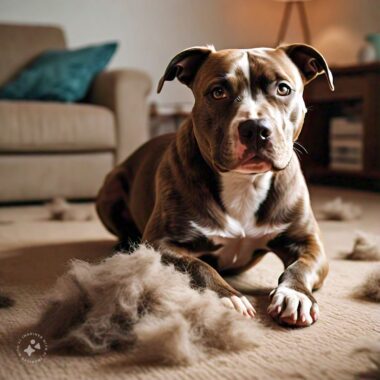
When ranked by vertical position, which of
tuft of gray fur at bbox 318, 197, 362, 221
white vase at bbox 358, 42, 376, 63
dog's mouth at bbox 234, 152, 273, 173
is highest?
dog's mouth at bbox 234, 152, 273, 173

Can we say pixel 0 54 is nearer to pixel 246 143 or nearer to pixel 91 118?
pixel 91 118

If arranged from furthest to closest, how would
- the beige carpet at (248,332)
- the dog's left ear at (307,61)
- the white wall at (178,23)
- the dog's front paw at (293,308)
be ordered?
the white wall at (178,23), the dog's left ear at (307,61), the dog's front paw at (293,308), the beige carpet at (248,332)

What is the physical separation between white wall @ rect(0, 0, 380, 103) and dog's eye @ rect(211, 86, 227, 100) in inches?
155

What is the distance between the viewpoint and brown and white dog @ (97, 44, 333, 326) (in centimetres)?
145

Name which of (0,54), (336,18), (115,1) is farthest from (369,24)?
(0,54)

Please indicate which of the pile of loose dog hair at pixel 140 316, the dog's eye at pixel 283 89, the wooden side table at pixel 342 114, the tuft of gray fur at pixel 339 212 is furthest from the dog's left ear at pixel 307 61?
the wooden side table at pixel 342 114

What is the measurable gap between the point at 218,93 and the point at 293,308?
60cm

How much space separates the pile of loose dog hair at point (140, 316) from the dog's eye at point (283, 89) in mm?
568

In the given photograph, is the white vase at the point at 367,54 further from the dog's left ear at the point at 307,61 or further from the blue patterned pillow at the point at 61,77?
the dog's left ear at the point at 307,61

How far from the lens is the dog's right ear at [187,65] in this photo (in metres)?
1.66

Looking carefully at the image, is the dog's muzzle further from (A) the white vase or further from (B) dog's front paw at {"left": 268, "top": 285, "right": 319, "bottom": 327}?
Answer: (A) the white vase

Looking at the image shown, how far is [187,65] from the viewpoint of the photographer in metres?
1.72

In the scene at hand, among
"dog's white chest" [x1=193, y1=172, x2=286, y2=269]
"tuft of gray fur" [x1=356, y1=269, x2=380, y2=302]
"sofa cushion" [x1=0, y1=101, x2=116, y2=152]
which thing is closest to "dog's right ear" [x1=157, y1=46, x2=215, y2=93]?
"dog's white chest" [x1=193, y1=172, x2=286, y2=269]

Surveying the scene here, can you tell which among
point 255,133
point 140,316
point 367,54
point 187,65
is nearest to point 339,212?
point 187,65
